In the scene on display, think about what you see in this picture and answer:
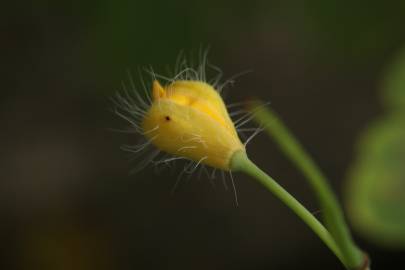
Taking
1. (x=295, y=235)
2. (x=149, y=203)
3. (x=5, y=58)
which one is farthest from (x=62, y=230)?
(x=295, y=235)

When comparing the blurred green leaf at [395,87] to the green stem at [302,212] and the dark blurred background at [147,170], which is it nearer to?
the dark blurred background at [147,170]

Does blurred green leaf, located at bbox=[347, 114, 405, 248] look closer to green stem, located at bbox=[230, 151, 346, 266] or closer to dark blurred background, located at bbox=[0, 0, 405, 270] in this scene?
green stem, located at bbox=[230, 151, 346, 266]

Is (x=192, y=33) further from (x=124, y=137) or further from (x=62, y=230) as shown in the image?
(x=62, y=230)

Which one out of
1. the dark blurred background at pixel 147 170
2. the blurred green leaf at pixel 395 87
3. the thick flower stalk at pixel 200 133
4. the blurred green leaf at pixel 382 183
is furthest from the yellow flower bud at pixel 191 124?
the dark blurred background at pixel 147 170

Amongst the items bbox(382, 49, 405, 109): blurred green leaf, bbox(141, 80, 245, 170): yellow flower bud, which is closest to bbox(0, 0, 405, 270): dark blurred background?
bbox(382, 49, 405, 109): blurred green leaf

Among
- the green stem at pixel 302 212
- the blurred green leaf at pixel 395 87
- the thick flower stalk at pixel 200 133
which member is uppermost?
the blurred green leaf at pixel 395 87
